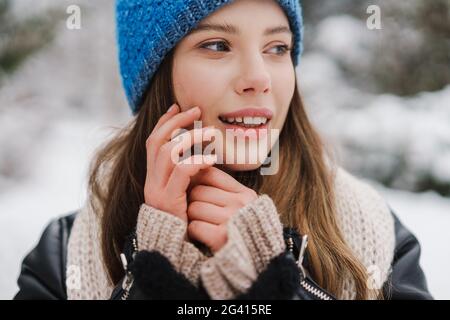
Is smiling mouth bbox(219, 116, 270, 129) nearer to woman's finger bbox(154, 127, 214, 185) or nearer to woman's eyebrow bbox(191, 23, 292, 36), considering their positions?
woman's finger bbox(154, 127, 214, 185)

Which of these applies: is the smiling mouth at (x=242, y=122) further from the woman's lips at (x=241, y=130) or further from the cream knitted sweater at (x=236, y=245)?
the cream knitted sweater at (x=236, y=245)

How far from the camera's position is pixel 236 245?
2.77 feet

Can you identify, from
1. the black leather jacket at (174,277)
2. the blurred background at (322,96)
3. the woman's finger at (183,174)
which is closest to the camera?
the black leather jacket at (174,277)

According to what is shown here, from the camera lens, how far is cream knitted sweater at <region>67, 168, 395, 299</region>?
84 centimetres

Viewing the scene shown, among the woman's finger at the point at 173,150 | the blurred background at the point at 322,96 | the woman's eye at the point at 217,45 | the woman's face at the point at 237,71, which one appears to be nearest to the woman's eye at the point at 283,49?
the woman's face at the point at 237,71

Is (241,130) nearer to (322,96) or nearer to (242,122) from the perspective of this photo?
(242,122)

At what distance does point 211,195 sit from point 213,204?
0.8 inches

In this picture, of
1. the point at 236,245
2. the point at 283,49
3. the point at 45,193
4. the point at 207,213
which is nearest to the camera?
the point at 236,245

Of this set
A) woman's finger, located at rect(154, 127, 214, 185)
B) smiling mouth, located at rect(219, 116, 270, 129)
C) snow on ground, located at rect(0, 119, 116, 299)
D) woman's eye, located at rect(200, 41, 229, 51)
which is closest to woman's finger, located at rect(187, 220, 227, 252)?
woman's finger, located at rect(154, 127, 214, 185)

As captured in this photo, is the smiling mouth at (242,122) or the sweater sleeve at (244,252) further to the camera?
the smiling mouth at (242,122)

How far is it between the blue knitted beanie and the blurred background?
1.47 m

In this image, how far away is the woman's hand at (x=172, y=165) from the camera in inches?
37.2

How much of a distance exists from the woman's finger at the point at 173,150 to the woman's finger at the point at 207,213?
0.08 metres

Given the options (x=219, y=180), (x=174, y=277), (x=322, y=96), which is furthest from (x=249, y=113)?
(x=322, y=96)
